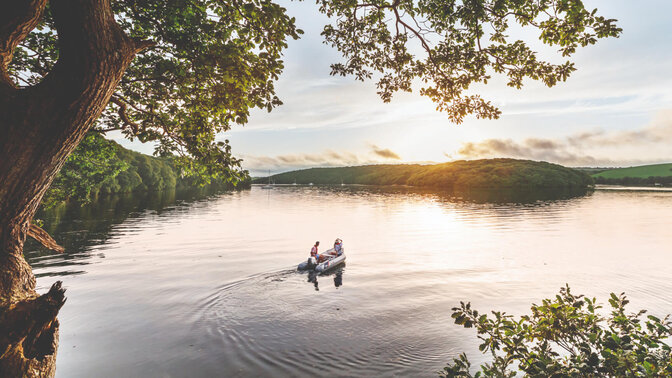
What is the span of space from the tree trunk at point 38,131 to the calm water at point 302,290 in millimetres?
8876

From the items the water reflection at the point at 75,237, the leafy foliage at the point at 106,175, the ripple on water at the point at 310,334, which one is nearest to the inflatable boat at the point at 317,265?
the ripple on water at the point at 310,334

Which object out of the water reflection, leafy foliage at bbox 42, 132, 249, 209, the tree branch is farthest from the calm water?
the tree branch

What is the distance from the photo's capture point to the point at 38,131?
430 centimetres

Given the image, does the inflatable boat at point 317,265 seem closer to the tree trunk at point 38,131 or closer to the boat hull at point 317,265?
the boat hull at point 317,265

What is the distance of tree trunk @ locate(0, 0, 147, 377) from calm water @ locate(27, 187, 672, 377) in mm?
8876

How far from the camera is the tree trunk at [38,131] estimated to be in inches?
165

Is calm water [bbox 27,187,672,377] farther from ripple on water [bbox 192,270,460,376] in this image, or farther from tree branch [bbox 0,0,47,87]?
tree branch [bbox 0,0,47,87]

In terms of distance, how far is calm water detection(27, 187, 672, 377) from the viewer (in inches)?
508

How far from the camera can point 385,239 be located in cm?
4066

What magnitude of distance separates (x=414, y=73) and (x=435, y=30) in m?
1.34

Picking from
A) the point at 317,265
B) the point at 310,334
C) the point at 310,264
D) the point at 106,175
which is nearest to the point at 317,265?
the point at 317,265

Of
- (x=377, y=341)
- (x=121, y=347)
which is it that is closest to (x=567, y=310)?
(x=377, y=341)

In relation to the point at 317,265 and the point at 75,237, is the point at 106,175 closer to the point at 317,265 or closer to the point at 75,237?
the point at 75,237

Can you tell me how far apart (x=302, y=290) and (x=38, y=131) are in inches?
727
